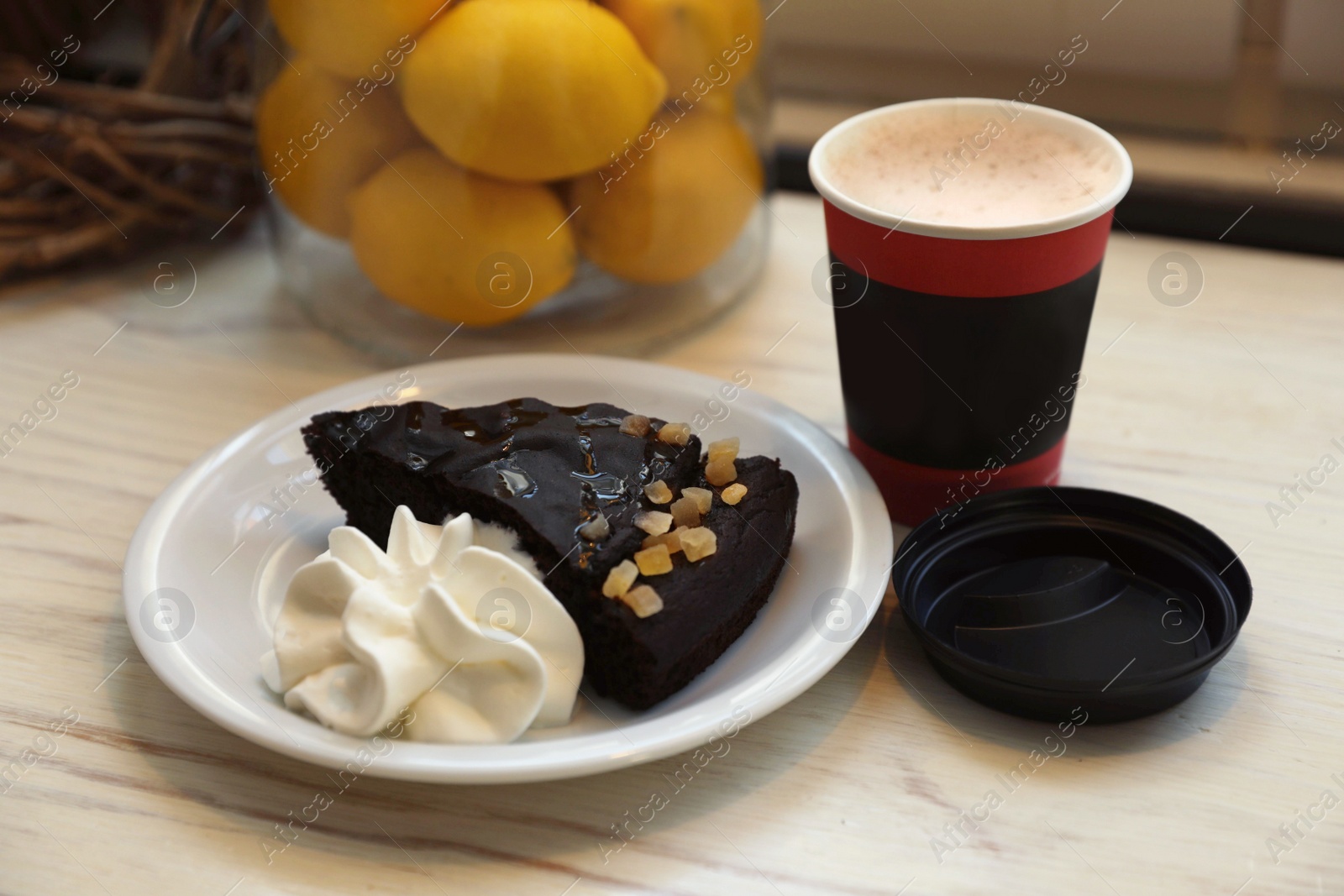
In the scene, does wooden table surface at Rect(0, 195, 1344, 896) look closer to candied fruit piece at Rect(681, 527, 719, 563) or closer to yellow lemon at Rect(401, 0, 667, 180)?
candied fruit piece at Rect(681, 527, 719, 563)

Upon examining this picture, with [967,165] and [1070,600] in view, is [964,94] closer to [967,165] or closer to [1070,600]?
[967,165]

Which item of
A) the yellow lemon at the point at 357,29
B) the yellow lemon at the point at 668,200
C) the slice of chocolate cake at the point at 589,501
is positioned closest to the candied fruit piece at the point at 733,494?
the slice of chocolate cake at the point at 589,501

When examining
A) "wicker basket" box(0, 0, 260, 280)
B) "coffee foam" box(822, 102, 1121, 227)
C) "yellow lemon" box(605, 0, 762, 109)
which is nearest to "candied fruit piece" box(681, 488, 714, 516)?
"coffee foam" box(822, 102, 1121, 227)

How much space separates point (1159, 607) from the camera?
2.11ft

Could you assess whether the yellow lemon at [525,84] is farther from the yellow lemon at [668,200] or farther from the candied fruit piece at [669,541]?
the candied fruit piece at [669,541]

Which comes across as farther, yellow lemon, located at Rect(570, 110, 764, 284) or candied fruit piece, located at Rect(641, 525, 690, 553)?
yellow lemon, located at Rect(570, 110, 764, 284)

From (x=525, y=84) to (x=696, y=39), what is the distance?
0.14m

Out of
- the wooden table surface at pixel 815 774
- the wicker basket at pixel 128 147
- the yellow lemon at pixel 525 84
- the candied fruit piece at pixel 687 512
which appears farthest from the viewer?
the wicker basket at pixel 128 147

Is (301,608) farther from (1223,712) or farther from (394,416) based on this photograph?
(1223,712)

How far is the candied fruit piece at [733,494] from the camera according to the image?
67 centimetres

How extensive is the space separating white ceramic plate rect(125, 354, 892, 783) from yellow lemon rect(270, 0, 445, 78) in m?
0.22

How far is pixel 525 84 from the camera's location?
2.48 feet

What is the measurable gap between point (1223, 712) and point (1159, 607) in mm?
64

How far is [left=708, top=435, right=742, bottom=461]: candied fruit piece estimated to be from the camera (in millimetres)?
694
